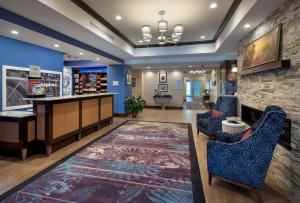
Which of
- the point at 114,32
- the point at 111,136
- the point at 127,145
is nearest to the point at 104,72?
the point at 114,32

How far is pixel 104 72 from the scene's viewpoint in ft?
33.3

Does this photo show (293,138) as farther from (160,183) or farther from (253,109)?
(160,183)

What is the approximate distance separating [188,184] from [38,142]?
312 centimetres

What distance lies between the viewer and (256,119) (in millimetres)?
3643

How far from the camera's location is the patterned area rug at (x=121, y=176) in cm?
223

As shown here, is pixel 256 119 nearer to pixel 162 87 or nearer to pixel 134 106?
pixel 134 106

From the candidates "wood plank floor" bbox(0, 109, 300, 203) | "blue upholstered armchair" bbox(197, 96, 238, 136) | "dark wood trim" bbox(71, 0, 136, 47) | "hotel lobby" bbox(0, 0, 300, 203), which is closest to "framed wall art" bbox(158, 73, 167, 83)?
"hotel lobby" bbox(0, 0, 300, 203)

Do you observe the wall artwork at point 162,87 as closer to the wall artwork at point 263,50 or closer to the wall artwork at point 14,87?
the wall artwork at point 14,87

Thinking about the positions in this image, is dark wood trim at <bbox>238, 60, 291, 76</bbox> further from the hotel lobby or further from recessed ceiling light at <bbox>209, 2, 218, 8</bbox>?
recessed ceiling light at <bbox>209, 2, 218, 8</bbox>

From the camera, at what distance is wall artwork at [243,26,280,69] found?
2.84 metres

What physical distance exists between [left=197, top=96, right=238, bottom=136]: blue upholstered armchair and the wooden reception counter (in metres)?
3.18

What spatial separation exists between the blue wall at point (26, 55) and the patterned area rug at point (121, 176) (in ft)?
10.9

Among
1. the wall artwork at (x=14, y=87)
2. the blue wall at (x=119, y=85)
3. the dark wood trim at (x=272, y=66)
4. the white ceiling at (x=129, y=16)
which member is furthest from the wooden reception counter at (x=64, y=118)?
the dark wood trim at (x=272, y=66)

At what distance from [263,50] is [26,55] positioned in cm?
614
